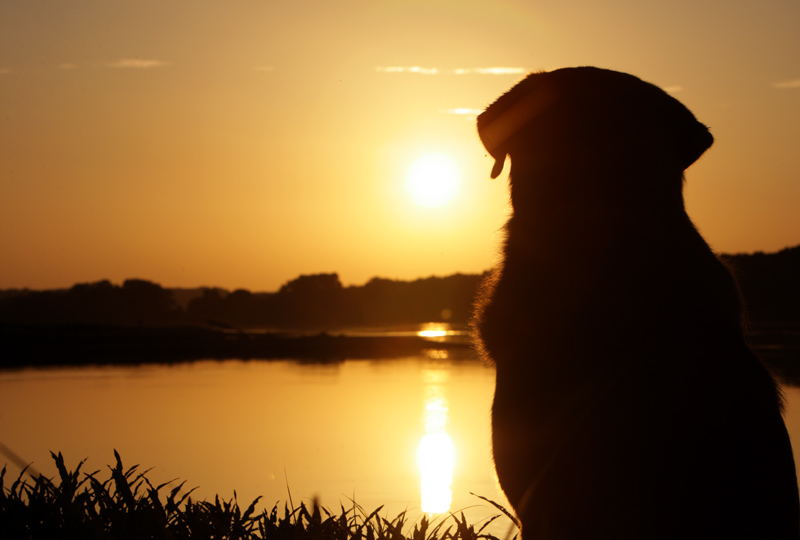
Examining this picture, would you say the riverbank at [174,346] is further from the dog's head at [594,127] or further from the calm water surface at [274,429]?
the dog's head at [594,127]

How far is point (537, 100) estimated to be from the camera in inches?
136

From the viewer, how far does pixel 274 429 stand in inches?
374

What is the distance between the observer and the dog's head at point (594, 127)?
302 cm

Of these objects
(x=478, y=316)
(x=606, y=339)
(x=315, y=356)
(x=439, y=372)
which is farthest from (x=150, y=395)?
(x=606, y=339)

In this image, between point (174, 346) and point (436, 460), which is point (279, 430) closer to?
point (436, 460)

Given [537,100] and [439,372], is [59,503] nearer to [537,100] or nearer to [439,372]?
[537,100]

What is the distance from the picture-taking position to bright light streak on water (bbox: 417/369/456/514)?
6.33m

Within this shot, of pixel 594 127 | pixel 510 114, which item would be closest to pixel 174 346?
pixel 510 114

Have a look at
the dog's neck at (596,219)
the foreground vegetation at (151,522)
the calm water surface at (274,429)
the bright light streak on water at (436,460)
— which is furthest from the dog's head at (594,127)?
the bright light streak on water at (436,460)

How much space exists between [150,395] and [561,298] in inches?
433

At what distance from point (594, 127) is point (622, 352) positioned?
3.72 feet

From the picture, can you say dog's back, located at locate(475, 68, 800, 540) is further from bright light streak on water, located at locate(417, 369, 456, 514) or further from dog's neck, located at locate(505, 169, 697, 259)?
bright light streak on water, located at locate(417, 369, 456, 514)

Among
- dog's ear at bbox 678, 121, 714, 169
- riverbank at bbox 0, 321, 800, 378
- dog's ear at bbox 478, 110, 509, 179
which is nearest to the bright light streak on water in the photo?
dog's ear at bbox 478, 110, 509, 179

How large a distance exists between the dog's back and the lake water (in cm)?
217
